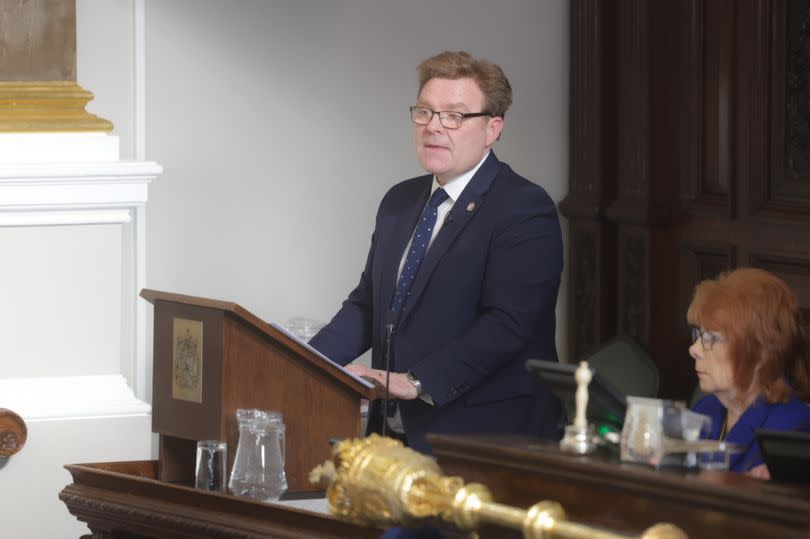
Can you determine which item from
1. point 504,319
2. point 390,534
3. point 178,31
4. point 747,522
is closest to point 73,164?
point 178,31

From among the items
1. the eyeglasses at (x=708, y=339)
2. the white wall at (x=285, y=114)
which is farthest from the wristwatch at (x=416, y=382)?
the white wall at (x=285, y=114)

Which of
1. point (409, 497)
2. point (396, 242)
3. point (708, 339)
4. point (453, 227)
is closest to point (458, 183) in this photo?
point (453, 227)

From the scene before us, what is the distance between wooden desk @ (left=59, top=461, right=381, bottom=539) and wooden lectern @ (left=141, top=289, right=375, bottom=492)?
163 mm

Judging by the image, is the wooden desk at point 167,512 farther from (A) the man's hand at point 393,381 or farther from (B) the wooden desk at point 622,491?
(B) the wooden desk at point 622,491

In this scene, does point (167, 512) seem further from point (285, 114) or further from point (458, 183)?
point (285, 114)

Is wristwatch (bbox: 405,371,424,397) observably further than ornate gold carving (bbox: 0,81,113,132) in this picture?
No

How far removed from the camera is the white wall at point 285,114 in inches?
215

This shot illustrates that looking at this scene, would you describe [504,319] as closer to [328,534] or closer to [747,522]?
[328,534]

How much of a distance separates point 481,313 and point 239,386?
846mm

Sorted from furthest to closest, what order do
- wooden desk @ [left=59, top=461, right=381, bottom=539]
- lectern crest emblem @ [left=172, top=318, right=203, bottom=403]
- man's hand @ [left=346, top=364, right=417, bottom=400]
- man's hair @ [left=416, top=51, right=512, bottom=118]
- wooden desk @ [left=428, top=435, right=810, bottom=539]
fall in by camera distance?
man's hair @ [left=416, top=51, right=512, bottom=118] → man's hand @ [left=346, top=364, right=417, bottom=400] → lectern crest emblem @ [left=172, top=318, right=203, bottom=403] → wooden desk @ [left=59, top=461, right=381, bottom=539] → wooden desk @ [left=428, top=435, right=810, bottom=539]

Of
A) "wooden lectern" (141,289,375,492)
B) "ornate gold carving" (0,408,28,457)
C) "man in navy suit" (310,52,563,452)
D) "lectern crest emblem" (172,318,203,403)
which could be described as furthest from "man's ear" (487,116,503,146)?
"ornate gold carving" (0,408,28,457)

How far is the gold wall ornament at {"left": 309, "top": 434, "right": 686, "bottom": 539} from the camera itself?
6.63 ft

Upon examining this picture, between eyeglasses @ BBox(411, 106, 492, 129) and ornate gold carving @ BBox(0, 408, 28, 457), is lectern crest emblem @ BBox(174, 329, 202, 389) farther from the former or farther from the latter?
ornate gold carving @ BBox(0, 408, 28, 457)

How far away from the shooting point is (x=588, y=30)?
599 cm
